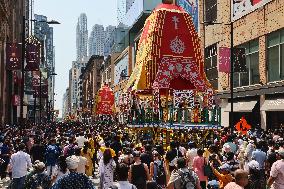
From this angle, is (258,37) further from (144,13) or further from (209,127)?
(144,13)

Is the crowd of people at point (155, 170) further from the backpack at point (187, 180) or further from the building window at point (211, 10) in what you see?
the building window at point (211, 10)

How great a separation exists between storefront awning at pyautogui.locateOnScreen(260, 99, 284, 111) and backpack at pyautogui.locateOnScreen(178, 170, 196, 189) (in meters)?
27.0

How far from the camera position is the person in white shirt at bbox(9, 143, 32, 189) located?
45.0ft

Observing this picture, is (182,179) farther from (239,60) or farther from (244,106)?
(244,106)

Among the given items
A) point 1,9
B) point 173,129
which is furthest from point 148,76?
point 1,9

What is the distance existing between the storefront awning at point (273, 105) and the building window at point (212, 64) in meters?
11.7

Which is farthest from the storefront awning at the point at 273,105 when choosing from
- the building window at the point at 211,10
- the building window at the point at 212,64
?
the building window at the point at 211,10

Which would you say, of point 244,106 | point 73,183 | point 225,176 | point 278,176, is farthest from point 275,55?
point 73,183

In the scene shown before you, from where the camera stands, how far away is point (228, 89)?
150ft

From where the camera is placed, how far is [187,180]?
8.76 m

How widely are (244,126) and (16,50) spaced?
1701 centimetres

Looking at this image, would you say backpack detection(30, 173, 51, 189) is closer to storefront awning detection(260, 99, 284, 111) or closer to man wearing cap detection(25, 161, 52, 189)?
man wearing cap detection(25, 161, 52, 189)

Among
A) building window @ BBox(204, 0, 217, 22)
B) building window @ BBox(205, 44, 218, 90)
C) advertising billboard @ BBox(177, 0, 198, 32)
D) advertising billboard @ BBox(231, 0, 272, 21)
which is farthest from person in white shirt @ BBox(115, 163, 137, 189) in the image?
advertising billboard @ BBox(177, 0, 198, 32)

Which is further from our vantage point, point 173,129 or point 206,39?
point 206,39
